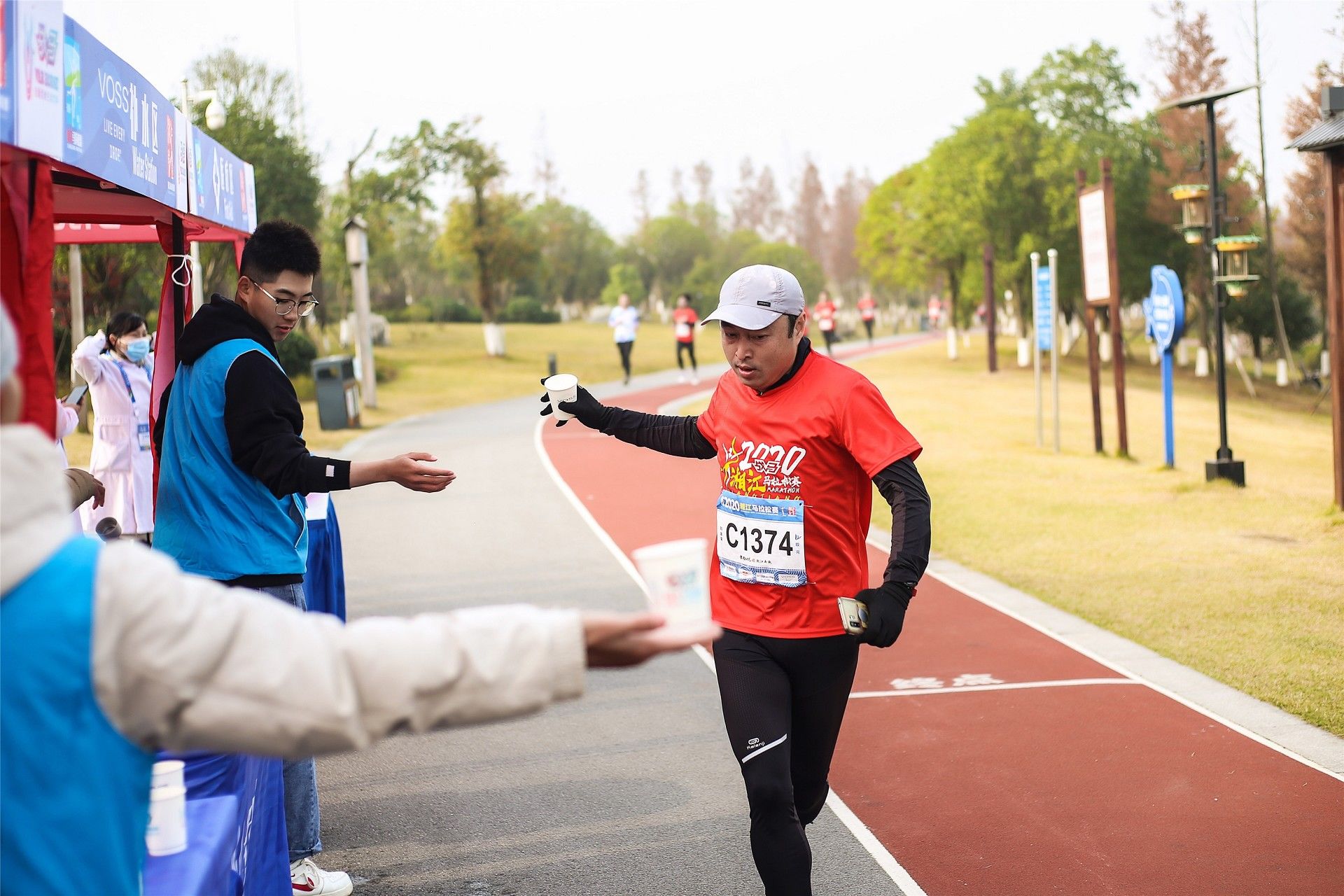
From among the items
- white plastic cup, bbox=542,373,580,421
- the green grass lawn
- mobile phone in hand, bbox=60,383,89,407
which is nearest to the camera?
white plastic cup, bbox=542,373,580,421

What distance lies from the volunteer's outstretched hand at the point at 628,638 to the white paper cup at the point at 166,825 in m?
1.43

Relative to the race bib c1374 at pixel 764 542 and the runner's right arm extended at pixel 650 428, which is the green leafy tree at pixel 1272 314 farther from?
the race bib c1374 at pixel 764 542

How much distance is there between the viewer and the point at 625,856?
17.0ft

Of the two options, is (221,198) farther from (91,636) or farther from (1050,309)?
(1050,309)

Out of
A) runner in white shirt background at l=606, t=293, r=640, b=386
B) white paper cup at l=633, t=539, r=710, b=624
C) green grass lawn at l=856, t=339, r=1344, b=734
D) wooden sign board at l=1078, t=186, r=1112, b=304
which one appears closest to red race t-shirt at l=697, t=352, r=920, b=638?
white paper cup at l=633, t=539, r=710, b=624

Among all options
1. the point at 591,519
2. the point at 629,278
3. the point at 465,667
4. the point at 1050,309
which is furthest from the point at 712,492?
the point at 629,278

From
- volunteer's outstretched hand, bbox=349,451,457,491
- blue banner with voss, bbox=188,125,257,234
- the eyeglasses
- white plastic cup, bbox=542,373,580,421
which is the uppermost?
blue banner with voss, bbox=188,125,257,234

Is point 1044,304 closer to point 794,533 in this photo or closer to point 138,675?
point 794,533

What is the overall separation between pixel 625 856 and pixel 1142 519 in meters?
10.1

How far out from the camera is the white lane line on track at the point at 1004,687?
300 inches

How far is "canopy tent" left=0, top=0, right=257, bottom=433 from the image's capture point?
3.50 meters

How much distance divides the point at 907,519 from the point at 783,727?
0.77m

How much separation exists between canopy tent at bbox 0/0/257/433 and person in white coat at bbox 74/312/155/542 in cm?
393

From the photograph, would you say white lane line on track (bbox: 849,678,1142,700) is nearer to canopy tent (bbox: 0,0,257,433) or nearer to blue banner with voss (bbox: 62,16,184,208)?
canopy tent (bbox: 0,0,257,433)
